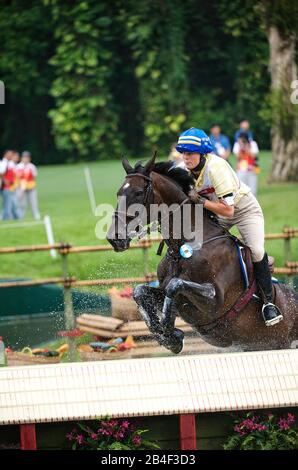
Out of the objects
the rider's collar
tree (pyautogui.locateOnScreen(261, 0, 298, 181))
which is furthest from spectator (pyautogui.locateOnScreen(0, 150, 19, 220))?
the rider's collar

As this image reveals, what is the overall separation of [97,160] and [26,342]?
57.0ft

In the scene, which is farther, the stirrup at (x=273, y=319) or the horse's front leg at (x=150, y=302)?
the stirrup at (x=273, y=319)

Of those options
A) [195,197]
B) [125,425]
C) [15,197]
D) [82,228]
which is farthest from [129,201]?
[15,197]

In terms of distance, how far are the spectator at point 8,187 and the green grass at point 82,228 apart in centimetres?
47

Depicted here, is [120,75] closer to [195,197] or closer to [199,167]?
[199,167]

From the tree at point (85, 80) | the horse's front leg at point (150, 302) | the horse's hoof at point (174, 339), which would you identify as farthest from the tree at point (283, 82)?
the tree at point (85, 80)

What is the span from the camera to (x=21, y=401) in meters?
6.14

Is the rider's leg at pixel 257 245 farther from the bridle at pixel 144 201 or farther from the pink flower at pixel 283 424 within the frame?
the pink flower at pixel 283 424

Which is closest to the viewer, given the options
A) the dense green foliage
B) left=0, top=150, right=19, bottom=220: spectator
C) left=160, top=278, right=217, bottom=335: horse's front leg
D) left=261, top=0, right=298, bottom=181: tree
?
left=160, top=278, right=217, bottom=335: horse's front leg

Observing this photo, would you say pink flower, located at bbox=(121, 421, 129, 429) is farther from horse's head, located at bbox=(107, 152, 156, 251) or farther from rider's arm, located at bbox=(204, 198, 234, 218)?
rider's arm, located at bbox=(204, 198, 234, 218)

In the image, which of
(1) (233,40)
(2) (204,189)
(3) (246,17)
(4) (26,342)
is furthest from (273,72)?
(2) (204,189)

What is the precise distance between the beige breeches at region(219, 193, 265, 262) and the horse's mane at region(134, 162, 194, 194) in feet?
1.37

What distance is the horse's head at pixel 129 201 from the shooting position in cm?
704

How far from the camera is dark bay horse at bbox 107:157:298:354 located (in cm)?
725
